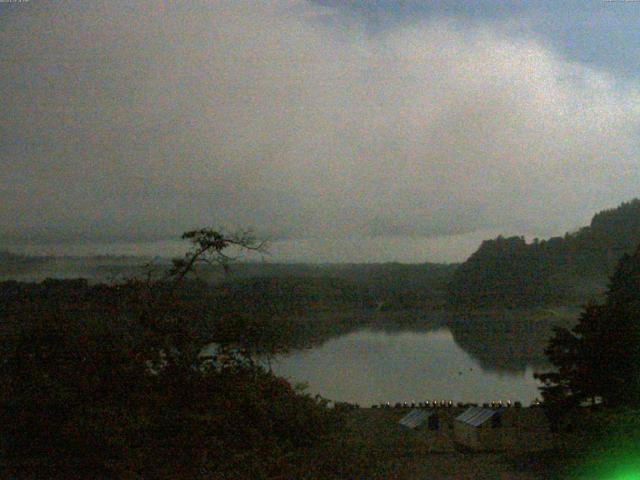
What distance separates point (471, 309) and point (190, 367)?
1294 inches

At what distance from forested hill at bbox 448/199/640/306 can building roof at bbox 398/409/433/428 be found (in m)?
22.1

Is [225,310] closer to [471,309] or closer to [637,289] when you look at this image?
[637,289]

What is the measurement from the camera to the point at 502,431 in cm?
1371

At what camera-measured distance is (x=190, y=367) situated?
9.89 m

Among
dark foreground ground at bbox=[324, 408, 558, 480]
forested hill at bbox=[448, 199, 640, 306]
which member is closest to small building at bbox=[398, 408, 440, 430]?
dark foreground ground at bbox=[324, 408, 558, 480]

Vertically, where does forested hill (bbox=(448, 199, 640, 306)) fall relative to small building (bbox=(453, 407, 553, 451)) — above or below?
above

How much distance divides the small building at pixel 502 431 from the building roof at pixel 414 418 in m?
0.89

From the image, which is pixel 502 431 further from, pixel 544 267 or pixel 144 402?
pixel 544 267

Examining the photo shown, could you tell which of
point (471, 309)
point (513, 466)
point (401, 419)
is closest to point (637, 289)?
point (401, 419)

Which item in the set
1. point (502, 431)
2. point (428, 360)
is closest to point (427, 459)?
point (502, 431)

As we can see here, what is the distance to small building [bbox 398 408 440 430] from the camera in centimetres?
1552

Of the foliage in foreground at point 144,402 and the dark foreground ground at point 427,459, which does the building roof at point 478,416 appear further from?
the foliage in foreground at point 144,402

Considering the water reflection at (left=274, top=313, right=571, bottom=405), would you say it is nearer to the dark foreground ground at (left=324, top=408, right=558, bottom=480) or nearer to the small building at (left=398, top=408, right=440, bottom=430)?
the small building at (left=398, top=408, right=440, bottom=430)

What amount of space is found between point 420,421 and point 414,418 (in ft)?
1.87
